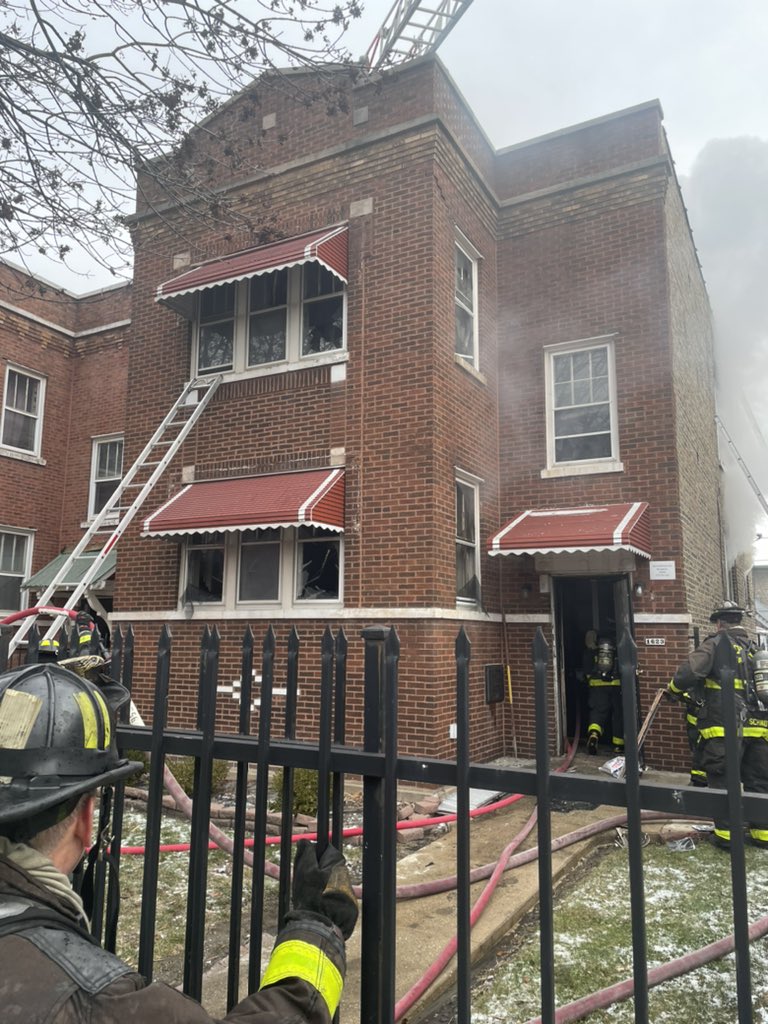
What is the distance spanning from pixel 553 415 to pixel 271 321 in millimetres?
4319

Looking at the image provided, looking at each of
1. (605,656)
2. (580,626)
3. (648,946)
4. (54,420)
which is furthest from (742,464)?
(54,420)

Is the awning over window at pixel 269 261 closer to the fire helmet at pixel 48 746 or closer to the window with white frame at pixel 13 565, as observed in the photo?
the window with white frame at pixel 13 565

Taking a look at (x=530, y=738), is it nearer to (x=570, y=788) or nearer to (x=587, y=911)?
(x=587, y=911)

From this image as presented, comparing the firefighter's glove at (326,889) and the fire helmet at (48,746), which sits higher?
the fire helmet at (48,746)

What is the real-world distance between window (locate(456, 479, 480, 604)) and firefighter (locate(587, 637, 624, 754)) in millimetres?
2255

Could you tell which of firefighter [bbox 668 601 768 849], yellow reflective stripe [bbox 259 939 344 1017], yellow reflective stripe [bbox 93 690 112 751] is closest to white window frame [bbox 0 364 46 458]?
firefighter [bbox 668 601 768 849]

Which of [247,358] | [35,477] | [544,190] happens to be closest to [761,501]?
[544,190]

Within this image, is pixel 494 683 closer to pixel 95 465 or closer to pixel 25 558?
pixel 95 465

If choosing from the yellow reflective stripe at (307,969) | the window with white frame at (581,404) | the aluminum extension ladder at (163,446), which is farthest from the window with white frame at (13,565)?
the yellow reflective stripe at (307,969)

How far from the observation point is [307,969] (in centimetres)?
146

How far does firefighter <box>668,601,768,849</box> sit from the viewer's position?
5.98 m

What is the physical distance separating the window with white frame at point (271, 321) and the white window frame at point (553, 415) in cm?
321

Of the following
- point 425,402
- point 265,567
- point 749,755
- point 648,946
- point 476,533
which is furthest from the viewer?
point 476,533

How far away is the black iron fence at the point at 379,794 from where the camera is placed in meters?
1.50
